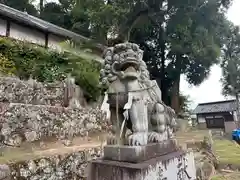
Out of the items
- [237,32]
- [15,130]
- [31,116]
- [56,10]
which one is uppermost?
[56,10]

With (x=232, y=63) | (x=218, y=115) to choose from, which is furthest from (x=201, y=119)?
(x=232, y=63)

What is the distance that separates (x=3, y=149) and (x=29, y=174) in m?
1.01

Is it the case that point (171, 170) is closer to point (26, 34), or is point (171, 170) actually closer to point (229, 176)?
point (229, 176)

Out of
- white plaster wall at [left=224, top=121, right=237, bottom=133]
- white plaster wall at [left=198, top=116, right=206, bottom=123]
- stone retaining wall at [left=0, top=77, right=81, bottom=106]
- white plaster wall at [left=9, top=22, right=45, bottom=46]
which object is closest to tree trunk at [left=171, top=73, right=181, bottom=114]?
stone retaining wall at [left=0, top=77, right=81, bottom=106]

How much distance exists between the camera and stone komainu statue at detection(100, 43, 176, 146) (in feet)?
7.26

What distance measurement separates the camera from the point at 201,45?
10.1 m

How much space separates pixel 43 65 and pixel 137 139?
19.0 ft

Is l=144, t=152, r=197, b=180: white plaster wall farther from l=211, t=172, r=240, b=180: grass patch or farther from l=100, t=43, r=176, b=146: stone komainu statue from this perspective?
l=211, t=172, r=240, b=180: grass patch

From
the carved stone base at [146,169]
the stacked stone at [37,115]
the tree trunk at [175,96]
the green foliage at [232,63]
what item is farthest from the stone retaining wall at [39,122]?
the green foliage at [232,63]

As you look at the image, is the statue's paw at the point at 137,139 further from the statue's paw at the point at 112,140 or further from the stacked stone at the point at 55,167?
the stacked stone at the point at 55,167

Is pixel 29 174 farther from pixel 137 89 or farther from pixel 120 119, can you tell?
pixel 137 89

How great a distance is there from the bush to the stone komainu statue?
4.71m

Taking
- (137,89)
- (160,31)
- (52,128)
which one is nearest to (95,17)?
(160,31)

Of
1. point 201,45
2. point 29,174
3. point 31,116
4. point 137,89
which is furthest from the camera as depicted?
point 201,45
